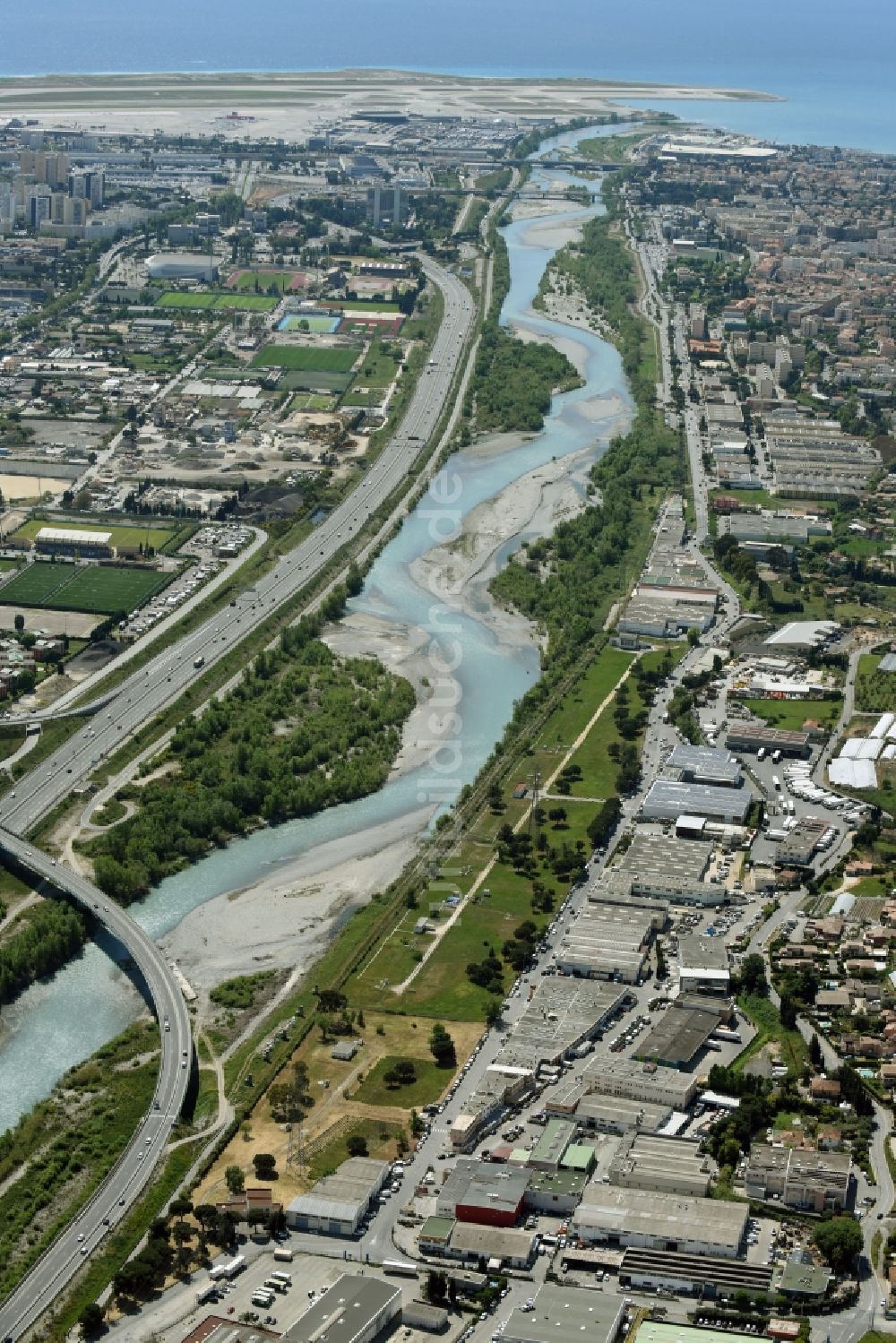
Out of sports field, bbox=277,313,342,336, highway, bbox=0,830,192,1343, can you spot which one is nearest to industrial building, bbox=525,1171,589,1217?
highway, bbox=0,830,192,1343

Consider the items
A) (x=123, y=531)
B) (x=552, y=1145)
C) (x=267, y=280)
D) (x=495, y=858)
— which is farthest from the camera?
(x=267, y=280)

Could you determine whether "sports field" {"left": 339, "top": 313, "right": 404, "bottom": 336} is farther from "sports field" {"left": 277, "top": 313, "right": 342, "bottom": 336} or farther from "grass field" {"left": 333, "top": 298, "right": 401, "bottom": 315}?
"grass field" {"left": 333, "top": 298, "right": 401, "bottom": 315}

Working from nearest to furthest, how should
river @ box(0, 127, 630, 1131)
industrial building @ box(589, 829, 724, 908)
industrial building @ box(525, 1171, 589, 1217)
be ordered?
industrial building @ box(525, 1171, 589, 1217) → river @ box(0, 127, 630, 1131) → industrial building @ box(589, 829, 724, 908)

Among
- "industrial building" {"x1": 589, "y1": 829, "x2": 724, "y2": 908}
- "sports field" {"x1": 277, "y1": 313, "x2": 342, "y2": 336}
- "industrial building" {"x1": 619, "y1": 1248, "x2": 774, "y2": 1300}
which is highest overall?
"sports field" {"x1": 277, "y1": 313, "x2": 342, "y2": 336}

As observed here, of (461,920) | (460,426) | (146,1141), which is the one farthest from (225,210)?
(146,1141)

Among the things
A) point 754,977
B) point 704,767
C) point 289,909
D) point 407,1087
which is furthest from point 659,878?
point 407,1087

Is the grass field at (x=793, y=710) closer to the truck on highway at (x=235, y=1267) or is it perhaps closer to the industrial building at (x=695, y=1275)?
the industrial building at (x=695, y=1275)

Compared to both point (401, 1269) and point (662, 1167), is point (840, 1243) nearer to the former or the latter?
point (662, 1167)
